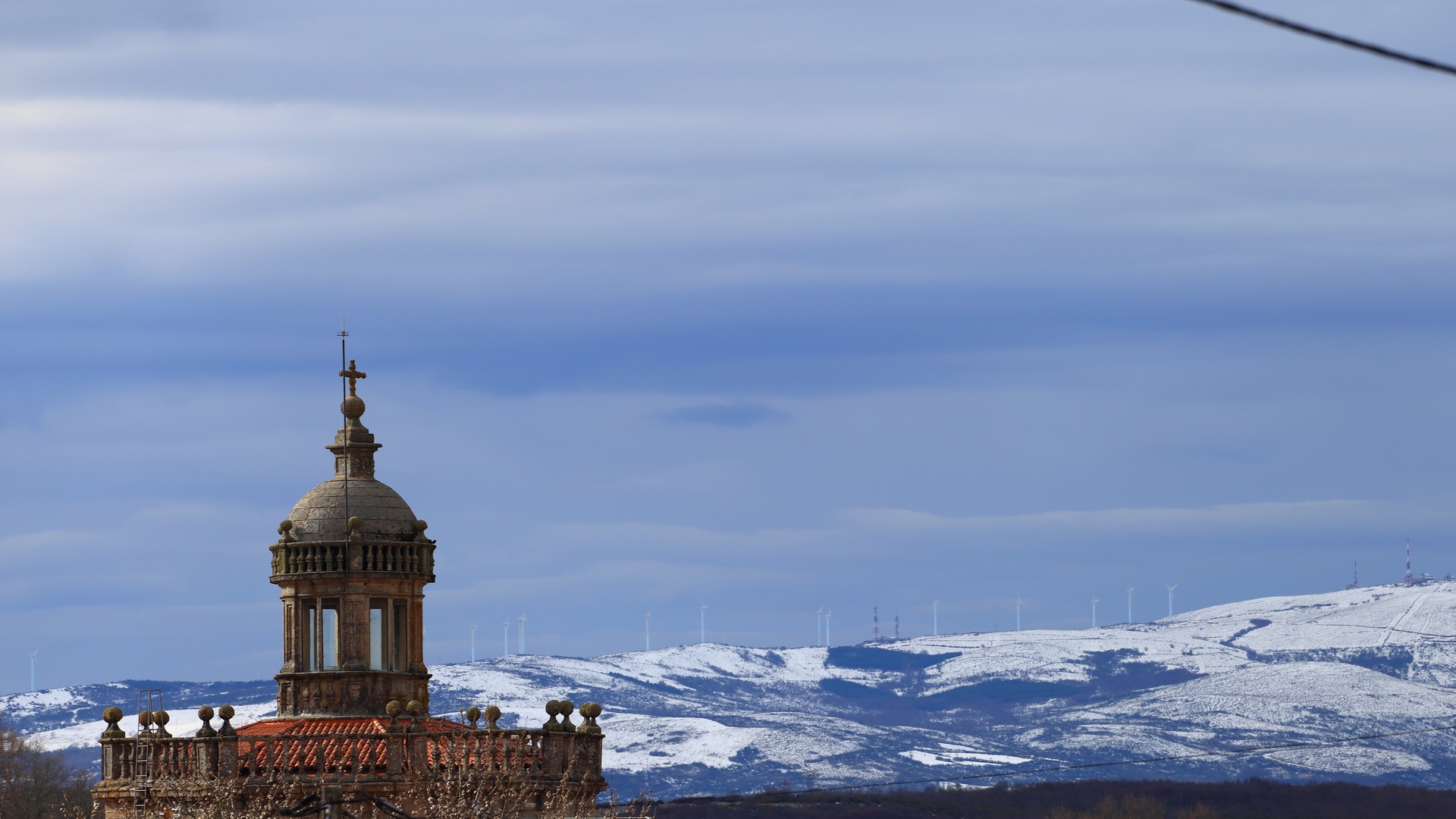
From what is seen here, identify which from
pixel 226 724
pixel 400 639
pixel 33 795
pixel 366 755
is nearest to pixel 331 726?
pixel 366 755

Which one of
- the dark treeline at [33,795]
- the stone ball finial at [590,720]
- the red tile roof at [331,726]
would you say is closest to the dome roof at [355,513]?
the red tile roof at [331,726]

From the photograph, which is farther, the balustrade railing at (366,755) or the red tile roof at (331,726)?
the red tile roof at (331,726)

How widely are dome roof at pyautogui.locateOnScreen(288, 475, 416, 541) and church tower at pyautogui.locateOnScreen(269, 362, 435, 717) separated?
0.02 meters

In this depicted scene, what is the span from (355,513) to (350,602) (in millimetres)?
2232

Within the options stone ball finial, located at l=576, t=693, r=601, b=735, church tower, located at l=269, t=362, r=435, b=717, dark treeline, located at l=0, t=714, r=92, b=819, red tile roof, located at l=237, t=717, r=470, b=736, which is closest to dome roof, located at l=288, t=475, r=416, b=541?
church tower, located at l=269, t=362, r=435, b=717

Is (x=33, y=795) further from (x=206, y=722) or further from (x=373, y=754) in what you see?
(x=206, y=722)

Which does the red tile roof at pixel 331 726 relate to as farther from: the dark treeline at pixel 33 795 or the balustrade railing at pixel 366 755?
the dark treeline at pixel 33 795

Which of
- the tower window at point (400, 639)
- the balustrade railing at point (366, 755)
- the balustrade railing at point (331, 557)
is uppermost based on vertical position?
the balustrade railing at point (331, 557)

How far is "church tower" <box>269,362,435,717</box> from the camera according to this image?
61.5 m

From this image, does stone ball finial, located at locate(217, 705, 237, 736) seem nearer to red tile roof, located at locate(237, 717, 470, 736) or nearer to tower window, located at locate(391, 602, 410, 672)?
red tile roof, located at locate(237, 717, 470, 736)

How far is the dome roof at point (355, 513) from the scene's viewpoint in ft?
203

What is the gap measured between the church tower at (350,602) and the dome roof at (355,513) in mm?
19

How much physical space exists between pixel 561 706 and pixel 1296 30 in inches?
1389

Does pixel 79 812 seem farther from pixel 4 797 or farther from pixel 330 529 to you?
pixel 4 797
